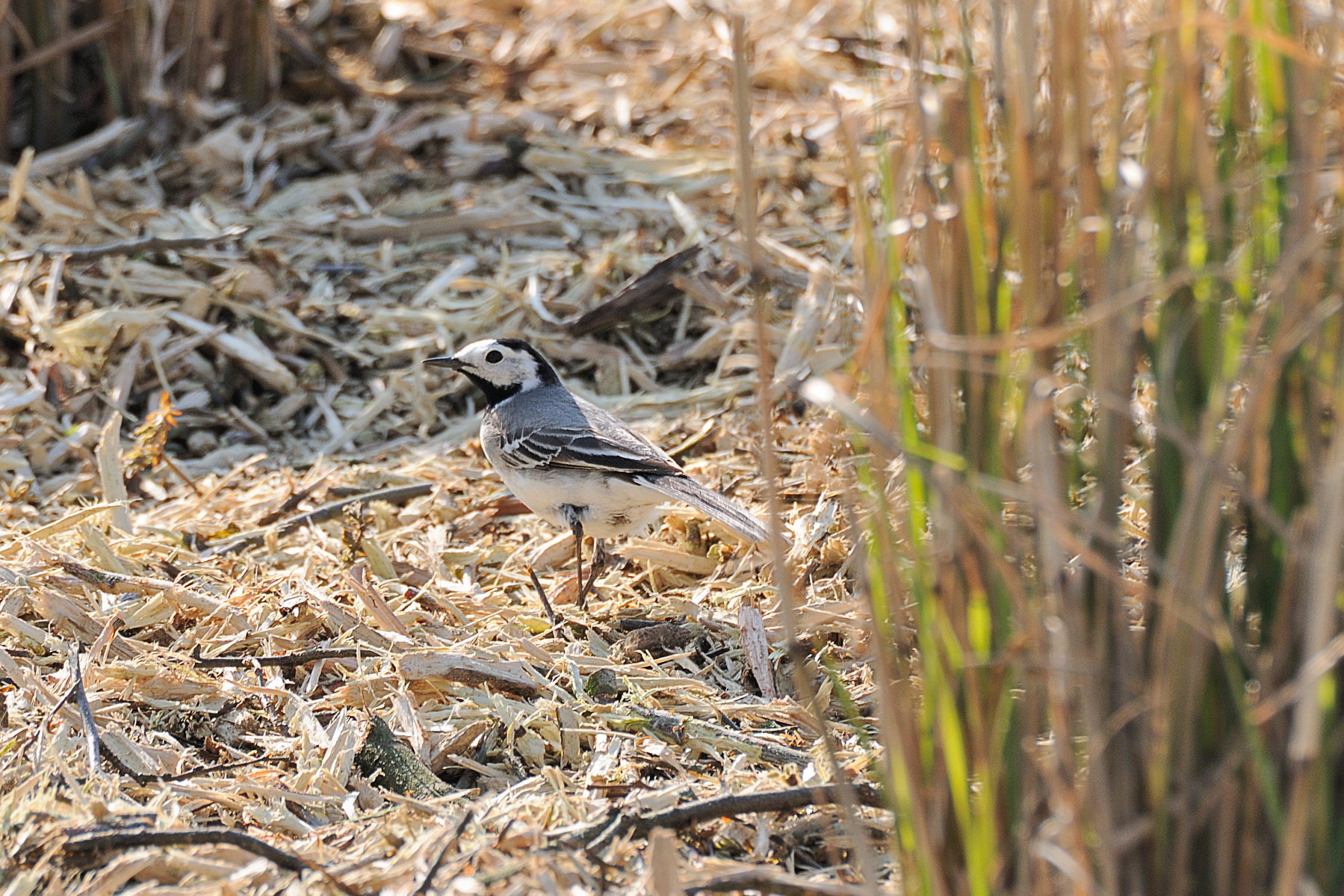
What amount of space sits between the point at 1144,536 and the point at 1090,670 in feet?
7.24

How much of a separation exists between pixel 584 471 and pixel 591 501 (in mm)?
105

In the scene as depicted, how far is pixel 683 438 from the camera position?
5.25 metres

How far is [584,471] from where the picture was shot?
4469 millimetres

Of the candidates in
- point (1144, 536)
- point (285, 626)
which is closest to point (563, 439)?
point (285, 626)

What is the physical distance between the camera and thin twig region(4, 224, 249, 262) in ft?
19.5

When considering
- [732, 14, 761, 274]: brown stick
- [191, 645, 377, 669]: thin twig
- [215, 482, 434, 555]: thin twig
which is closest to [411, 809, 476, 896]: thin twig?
[191, 645, 377, 669]: thin twig

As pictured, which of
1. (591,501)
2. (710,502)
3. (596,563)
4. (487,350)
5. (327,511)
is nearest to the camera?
(710,502)

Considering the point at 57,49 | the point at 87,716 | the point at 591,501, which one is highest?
the point at 57,49

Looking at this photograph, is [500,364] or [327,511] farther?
[500,364]

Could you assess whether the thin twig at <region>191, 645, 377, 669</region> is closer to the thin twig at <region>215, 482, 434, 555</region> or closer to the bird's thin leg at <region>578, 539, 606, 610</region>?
the bird's thin leg at <region>578, 539, 606, 610</region>

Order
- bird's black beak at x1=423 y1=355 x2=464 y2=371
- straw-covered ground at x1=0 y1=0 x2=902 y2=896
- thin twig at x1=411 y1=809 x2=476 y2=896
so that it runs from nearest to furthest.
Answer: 1. thin twig at x1=411 y1=809 x2=476 y2=896
2. straw-covered ground at x1=0 y1=0 x2=902 y2=896
3. bird's black beak at x1=423 y1=355 x2=464 y2=371

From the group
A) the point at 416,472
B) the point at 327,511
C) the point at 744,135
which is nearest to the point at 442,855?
the point at 744,135

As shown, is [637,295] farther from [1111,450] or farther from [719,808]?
[1111,450]

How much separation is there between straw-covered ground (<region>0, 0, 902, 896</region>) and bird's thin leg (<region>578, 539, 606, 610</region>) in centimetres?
7
